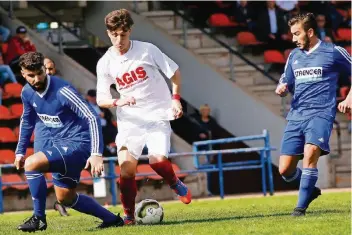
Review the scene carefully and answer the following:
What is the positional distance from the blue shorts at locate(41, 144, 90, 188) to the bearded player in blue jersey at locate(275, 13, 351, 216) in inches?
85.9

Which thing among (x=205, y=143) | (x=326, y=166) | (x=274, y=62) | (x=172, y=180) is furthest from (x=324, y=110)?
(x=274, y=62)

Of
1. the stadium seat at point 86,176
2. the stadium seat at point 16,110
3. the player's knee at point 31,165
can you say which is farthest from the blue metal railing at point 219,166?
the player's knee at point 31,165

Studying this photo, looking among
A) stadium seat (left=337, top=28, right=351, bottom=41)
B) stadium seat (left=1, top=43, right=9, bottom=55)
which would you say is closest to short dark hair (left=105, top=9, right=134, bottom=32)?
stadium seat (left=1, top=43, right=9, bottom=55)

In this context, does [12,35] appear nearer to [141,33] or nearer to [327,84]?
[141,33]

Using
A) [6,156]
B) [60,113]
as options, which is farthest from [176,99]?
[6,156]

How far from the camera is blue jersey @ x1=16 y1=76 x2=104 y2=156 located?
10.8 metres

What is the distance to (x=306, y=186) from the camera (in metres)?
11.5

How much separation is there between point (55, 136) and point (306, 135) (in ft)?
8.22

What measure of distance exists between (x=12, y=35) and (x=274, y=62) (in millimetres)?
5452

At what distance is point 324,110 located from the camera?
11664 mm

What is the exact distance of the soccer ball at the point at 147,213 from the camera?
38.7 feet

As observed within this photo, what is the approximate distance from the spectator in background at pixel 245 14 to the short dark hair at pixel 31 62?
1367cm

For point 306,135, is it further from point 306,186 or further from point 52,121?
point 52,121

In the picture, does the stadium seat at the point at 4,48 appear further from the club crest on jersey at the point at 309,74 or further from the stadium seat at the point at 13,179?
the club crest on jersey at the point at 309,74
